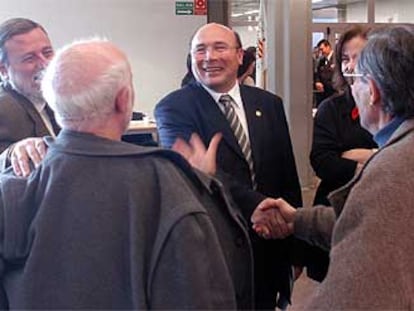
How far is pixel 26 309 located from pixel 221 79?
48.3 inches

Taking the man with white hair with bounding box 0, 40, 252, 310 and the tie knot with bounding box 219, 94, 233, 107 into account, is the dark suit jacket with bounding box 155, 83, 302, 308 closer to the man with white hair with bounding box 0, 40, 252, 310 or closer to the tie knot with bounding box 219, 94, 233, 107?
the tie knot with bounding box 219, 94, 233, 107

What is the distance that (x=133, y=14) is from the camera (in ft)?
20.7

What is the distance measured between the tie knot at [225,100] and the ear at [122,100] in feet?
2.91

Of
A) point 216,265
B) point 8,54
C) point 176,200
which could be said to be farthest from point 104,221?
point 8,54

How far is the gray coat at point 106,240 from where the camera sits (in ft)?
3.96

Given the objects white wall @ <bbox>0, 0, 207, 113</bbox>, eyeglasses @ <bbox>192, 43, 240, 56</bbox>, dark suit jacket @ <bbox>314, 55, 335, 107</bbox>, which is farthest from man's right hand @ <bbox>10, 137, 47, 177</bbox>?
dark suit jacket @ <bbox>314, 55, 335, 107</bbox>

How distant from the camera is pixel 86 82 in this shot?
1.26 metres

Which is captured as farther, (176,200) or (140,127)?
(140,127)

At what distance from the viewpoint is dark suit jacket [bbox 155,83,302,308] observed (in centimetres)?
208

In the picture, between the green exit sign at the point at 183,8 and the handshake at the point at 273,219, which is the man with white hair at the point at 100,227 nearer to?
the handshake at the point at 273,219

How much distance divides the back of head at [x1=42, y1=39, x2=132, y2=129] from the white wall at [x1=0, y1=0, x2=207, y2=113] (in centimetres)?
494

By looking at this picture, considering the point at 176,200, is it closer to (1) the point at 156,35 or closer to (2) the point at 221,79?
(2) the point at 221,79

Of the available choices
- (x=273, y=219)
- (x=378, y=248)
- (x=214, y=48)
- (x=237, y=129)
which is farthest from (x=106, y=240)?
(x=214, y=48)

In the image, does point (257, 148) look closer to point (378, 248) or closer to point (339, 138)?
point (339, 138)
